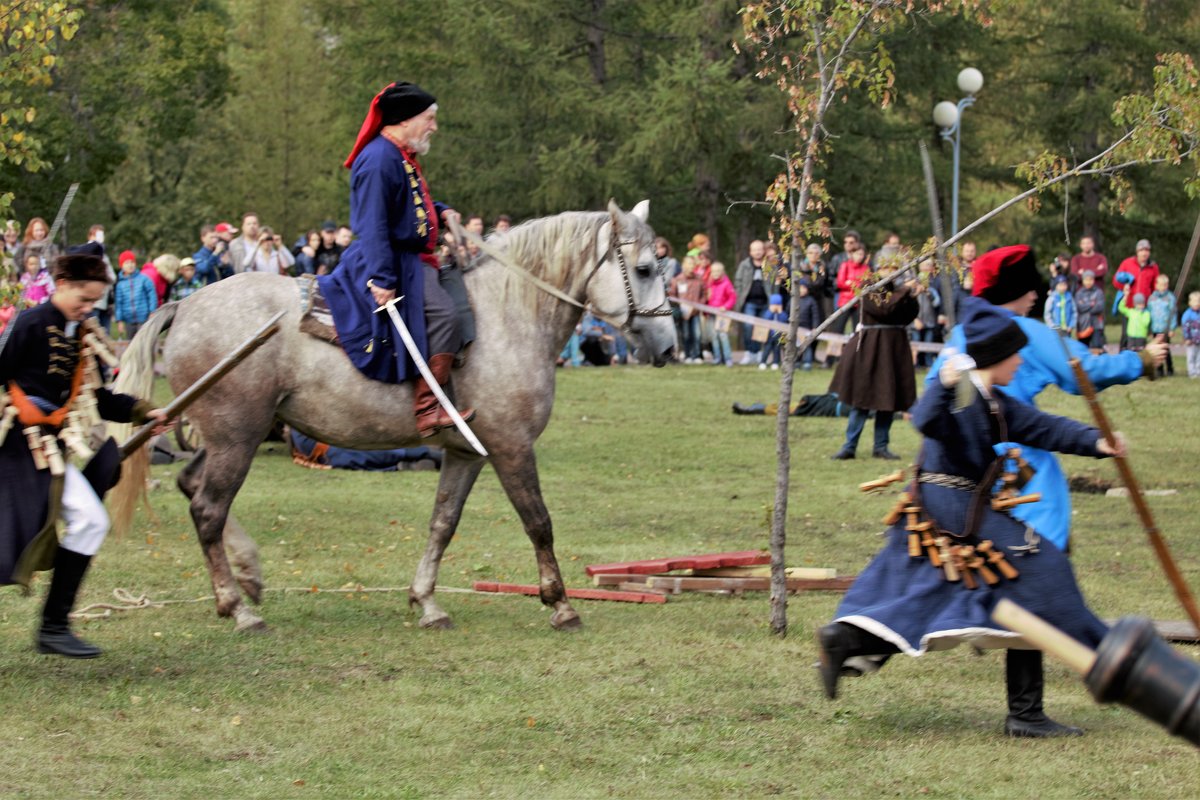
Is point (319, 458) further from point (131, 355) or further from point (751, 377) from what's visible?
point (751, 377)

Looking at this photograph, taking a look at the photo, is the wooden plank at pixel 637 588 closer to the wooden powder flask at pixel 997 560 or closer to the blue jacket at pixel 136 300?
the wooden powder flask at pixel 997 560

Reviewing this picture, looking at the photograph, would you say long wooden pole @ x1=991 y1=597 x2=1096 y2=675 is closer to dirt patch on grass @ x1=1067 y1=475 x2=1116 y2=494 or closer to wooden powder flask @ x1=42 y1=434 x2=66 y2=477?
wooden powder flask @ x1=42 y1=434 x2=66 y2=477

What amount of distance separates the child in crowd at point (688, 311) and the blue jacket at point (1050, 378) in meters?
18.1

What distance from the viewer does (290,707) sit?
268 inches

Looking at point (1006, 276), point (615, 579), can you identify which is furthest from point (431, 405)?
point (1006, 276)

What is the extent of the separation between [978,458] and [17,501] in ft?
13.2

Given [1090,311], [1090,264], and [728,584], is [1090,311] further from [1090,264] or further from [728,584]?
[728,584]

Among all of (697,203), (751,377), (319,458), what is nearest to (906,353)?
(319,458)

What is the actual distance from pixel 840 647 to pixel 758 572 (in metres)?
3.70

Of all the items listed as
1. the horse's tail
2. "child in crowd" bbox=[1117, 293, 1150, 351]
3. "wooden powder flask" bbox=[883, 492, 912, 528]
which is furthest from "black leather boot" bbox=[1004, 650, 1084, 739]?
"child in crowd" bbox=[1117, 293, 1150, 351]

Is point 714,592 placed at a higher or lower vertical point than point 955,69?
lower

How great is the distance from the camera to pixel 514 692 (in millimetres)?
7109

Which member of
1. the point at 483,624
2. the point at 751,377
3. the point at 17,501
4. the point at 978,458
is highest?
the point at 978,458

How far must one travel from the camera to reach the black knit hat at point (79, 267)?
6941 mm
